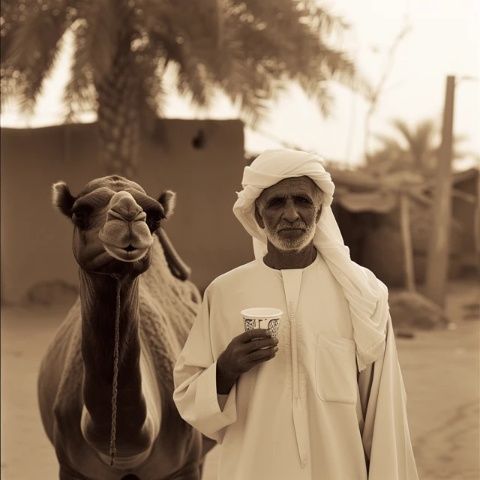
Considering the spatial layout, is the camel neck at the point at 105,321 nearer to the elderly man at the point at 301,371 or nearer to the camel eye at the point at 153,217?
the camel eye at the point at 153,217

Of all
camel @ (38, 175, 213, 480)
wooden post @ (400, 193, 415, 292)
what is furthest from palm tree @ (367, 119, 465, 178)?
A: camel @ (38, 175, 213, 480)

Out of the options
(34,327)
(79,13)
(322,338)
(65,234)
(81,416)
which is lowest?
(34,327)

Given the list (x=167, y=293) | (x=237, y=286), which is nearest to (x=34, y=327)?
(x=167, y=293)

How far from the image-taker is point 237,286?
2.90 metres

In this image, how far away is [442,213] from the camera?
13289 millimetres

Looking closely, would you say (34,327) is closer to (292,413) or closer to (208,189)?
(208,189)

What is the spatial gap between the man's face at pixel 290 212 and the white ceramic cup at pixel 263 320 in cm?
26

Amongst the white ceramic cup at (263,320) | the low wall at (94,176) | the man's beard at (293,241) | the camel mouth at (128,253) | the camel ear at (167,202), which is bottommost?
the low wall at (94,176)

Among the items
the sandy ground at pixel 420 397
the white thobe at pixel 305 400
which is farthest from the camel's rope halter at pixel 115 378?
the sandy ground at pixel 420 397

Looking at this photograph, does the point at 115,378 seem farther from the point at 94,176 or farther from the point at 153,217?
the point at 94,176

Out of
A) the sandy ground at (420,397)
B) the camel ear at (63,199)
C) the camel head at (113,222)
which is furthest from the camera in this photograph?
the sandy ground at (420,397)

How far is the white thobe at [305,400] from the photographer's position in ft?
9.06

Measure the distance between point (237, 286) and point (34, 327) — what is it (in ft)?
31.1

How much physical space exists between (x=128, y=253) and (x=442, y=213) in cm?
1104
